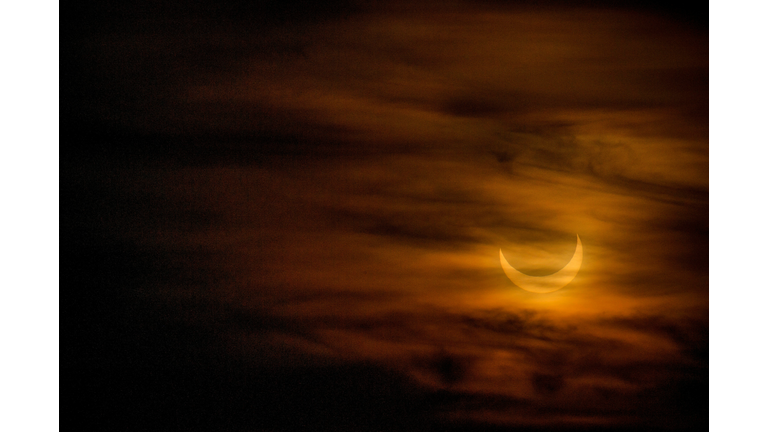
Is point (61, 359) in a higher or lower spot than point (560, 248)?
lower

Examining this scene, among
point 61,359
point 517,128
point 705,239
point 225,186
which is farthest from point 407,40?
point 61,359

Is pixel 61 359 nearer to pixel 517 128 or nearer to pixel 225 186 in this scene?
pixel 225 186

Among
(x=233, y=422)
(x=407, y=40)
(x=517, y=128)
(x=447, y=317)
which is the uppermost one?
(x=407, y=40)

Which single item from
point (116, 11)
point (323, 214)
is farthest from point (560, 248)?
point (116, 11)

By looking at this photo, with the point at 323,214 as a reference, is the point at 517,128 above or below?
above

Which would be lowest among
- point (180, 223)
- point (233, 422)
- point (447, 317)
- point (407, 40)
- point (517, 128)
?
point (233, 422)

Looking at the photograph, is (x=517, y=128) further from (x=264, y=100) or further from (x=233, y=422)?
(x=233, y=422)
